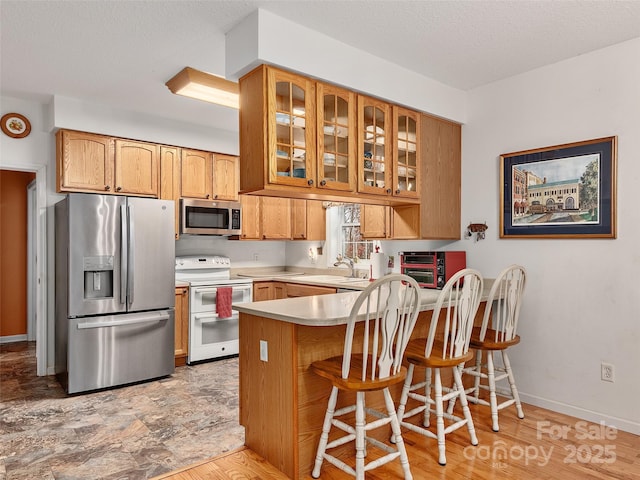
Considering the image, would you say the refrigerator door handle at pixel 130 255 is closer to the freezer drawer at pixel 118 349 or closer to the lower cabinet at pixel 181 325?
the freezer drawer at pixel 118 349

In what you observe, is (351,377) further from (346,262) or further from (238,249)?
(238,249)

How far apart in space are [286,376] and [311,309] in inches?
14.9

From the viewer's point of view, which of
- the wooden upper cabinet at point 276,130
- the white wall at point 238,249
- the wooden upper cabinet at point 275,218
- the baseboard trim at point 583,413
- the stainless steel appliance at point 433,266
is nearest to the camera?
the wooden upper cabinet at point 276,130

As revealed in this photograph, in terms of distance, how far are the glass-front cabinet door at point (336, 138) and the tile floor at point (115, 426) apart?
5.83 feet

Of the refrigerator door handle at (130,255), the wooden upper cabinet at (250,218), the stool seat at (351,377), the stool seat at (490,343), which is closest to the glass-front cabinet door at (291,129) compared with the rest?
the stool seat at (351,377)

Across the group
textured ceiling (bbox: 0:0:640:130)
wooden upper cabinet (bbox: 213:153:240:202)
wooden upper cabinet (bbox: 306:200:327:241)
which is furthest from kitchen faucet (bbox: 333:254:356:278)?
textured ceiling (bbox: 0:0:640:130)

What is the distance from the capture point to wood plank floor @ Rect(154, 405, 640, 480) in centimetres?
230

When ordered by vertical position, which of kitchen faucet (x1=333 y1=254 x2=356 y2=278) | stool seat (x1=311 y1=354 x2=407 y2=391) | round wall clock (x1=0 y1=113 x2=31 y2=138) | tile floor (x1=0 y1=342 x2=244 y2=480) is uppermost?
round wall clock (x1=0 y1=113 x2=31 y2=138)

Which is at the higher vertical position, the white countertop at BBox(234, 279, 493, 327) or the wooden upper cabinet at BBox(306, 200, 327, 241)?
the wooden upper cabinet at BBox(306, 200, 327, 241)

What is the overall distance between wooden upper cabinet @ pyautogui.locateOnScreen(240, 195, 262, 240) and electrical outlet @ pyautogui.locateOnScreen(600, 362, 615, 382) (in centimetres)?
360

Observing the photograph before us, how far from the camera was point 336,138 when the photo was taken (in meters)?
2.93

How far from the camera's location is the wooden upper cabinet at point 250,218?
202 inches

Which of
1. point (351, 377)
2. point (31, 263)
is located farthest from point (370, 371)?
point (31, 263)

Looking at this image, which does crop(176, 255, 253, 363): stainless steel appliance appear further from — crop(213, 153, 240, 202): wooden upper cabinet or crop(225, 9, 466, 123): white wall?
crop(225, 9, 466, 123): white wall
